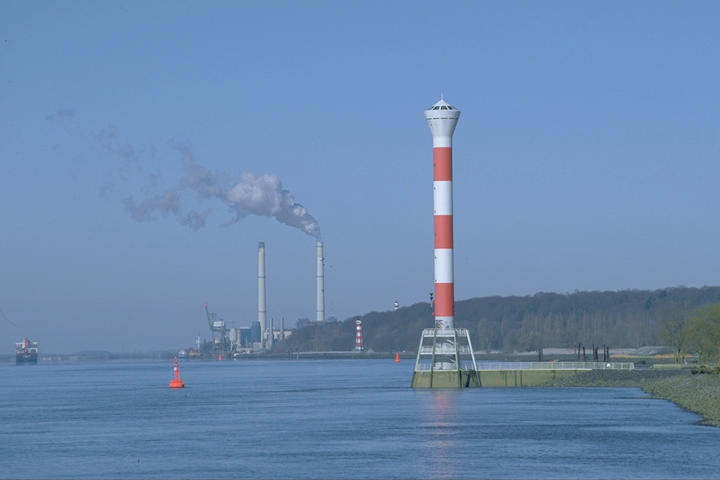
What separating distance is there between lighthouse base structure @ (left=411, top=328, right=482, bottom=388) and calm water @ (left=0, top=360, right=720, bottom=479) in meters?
2.26

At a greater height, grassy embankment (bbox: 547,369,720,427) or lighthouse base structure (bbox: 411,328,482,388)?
lighthouse base structure (bbox: 411,328,482,388)

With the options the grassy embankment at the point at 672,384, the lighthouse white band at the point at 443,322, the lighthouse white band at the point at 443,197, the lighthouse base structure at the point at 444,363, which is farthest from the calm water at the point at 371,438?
the lighthouse white band at the point at 443,197

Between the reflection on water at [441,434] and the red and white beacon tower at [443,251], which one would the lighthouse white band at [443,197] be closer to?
the red and white beacon tower at [443,251]

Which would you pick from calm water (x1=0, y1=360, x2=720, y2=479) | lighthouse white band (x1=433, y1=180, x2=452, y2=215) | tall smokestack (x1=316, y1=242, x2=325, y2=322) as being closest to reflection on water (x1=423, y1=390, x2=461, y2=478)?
calm water (x1=0, y1=360, x2=720, y2=479)

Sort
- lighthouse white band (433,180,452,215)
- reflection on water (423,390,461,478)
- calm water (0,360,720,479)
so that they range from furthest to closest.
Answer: lighthouse white band (433,180,452,215) → calm water (0,360,720,479) → reflection on water (423,390,461,478)

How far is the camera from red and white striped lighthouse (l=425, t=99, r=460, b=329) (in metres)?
74.9

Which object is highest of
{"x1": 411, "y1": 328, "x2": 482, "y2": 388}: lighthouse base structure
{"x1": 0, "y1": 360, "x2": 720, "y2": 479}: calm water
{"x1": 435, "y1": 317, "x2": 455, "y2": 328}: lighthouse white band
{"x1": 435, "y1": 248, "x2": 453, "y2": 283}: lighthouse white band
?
{"x1": 435, "y1": 248, "x2": 453, "y2": 283}: lighthouse white band

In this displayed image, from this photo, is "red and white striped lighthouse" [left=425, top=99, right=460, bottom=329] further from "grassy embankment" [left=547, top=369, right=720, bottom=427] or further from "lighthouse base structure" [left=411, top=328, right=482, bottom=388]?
"grassy embankment" [left=547, top=369, right=720, bottom=427]

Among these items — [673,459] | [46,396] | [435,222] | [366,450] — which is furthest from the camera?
[46,396]

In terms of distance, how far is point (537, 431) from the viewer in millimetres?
48938

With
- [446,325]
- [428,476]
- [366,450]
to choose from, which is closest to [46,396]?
[446,325]

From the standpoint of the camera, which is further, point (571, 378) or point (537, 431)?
point (571, 378)

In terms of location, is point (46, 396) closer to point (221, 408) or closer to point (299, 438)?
point (221, 408)

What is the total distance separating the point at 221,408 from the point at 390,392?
1635 cm
